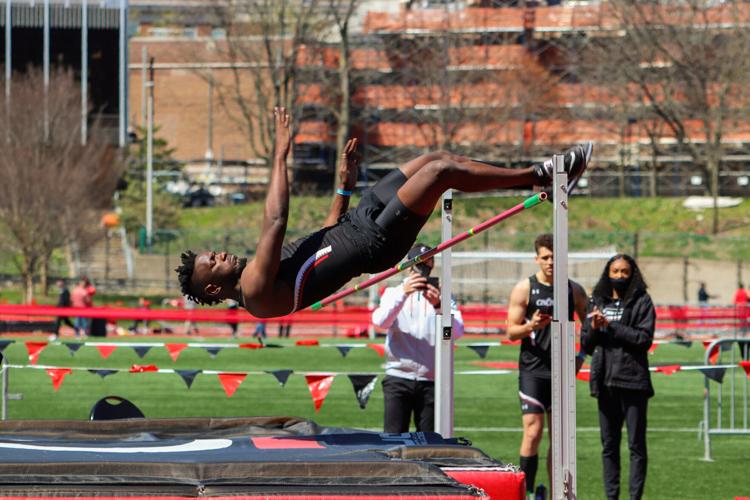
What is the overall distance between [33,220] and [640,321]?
116 feet

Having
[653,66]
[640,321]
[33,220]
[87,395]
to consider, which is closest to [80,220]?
[33,220]

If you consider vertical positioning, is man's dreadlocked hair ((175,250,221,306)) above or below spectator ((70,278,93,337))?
above

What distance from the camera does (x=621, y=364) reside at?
9.30 m

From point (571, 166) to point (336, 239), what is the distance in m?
1.38

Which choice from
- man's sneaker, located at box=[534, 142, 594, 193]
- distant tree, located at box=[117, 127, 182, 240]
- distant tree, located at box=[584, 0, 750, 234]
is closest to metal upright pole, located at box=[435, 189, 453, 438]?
man's sneaker, located at box=[534, 142, 594, 193]

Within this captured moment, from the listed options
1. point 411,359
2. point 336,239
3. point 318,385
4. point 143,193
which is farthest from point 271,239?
point 143,193

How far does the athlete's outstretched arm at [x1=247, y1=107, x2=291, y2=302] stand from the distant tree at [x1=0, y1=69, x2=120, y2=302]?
34.6 m

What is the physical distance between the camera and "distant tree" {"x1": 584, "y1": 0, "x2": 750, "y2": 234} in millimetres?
49312

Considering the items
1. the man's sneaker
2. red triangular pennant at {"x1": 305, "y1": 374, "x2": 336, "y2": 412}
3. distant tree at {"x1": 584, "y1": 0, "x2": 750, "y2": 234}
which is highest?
distant tree at {"x1": 584, "y1": 0, "x2": 750, "y2": 234}

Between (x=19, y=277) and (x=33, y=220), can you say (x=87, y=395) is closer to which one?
(x=33, y=220)

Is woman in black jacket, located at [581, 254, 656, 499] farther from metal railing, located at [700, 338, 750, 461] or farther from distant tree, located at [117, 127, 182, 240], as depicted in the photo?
distant tree, located at [117, 127, 182, 240]

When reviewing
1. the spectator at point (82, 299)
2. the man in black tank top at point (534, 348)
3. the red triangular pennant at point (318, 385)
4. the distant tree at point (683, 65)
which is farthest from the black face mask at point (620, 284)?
the distant tree at point (683, 65)

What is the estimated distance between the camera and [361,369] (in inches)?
881

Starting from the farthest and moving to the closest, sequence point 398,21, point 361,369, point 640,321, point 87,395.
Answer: point 398,21, point 361,369, point 87,395, point 640,321
